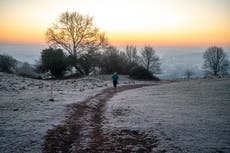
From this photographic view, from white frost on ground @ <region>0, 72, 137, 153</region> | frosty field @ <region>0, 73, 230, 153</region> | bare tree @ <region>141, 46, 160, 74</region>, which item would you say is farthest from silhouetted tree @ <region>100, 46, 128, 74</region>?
frosty field @ <region>0, 73, 230, 153</region>

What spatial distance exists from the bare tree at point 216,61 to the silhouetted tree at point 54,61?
186 feet

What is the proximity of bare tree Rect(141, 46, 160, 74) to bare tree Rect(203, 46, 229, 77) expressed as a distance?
18.9 m

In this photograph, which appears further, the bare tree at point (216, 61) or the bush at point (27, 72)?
the bare tree at point (216, 61)

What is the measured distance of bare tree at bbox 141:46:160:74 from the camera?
10612 centimetres

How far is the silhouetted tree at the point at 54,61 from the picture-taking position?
6525 cm

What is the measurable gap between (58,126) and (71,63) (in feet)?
174

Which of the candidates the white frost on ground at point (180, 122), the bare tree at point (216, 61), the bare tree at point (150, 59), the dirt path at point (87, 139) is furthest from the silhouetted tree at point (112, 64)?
the dirt path at point (87, 139)

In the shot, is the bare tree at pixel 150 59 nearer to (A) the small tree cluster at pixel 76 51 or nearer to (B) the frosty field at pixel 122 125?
(A) the small tree cluster at pixel 76 51

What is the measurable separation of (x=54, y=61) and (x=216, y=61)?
62.8 m

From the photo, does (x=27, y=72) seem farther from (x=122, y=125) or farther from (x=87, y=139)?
(x=87, y=139)

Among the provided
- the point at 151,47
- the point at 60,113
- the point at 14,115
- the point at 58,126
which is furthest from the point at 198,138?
the point at 151,47

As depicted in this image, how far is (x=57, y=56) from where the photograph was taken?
65.6 metres

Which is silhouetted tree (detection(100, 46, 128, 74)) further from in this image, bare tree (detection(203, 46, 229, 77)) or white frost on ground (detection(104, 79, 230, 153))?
white frost on ground (detection(104, 79, 230, 153))

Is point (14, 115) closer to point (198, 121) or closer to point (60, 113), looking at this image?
point (60, 113)
